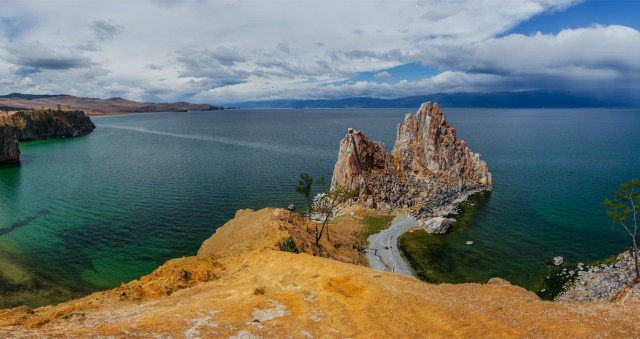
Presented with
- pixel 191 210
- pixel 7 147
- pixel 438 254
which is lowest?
pixel 438 254

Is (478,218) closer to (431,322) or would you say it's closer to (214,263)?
(431,322)

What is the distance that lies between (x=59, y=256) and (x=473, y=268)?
233ft

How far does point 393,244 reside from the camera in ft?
193

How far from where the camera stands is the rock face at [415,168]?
76.2m

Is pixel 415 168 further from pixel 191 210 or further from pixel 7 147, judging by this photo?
pixel 7 147

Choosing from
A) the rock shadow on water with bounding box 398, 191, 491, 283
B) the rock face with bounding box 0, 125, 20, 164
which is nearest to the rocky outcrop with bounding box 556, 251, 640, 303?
the rock shadow on water with bounding box 398, 191, 491, 283

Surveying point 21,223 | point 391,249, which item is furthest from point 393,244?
point 21,223

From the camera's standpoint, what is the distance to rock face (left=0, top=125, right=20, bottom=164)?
12488 centimetres

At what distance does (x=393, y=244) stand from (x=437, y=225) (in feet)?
37.5

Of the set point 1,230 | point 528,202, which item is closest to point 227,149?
point 1,230

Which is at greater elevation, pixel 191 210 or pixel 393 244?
pixel 191 210

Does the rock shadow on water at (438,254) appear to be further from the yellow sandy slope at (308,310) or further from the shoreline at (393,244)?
the yellow sandy slope at (308,310)

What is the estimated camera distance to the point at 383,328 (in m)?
24.9

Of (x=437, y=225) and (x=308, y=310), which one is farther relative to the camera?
(x=437, y=225)
